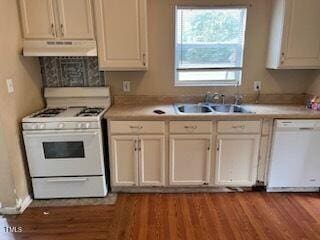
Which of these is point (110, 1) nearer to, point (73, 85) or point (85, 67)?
point (85, 67)

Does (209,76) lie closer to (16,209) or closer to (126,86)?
(126,86)

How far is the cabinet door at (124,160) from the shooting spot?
2.52m

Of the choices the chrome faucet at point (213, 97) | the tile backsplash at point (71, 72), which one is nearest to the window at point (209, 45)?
the chrome faucet at point (213, 97)

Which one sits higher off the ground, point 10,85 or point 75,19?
point 75,19

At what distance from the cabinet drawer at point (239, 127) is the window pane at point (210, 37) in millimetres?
829

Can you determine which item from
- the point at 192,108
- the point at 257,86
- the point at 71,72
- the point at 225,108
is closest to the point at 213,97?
the point at 225,108

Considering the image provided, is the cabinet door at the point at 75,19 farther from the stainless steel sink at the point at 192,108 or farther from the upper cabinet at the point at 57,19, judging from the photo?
the stainless steel sink at the point at 192,108

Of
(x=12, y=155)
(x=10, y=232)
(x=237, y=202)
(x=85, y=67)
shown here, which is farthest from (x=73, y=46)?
(x=237, y=202)

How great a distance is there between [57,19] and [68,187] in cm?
168

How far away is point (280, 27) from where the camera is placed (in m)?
2.54

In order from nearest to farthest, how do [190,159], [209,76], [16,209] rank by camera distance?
1. [16,209]
2. [190,159]
3. [209,76]

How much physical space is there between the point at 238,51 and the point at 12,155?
8.59 feet

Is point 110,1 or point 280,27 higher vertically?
point 110,1

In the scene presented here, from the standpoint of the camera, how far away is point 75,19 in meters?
2.44
